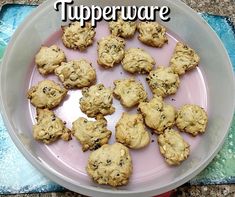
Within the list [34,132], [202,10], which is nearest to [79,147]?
[34,132]

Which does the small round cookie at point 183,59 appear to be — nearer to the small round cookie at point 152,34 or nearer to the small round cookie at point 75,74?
the small round cookie at point 152,34

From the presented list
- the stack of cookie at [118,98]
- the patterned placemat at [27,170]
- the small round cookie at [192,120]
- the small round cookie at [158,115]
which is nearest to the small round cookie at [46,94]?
the stack of cookie at [118,98]

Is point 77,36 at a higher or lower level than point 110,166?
higher

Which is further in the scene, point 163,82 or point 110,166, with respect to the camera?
point 163,82

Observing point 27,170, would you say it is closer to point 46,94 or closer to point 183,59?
point 46,94

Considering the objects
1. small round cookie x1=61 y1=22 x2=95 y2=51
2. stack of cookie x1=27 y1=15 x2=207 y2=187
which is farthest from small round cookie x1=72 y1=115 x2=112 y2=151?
small round cookie x1=61 y1=22 x2=95 y2=51

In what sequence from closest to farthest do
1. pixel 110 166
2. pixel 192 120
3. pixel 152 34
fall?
pixel 110 166 < pixel 192 120 < pixel 152 34

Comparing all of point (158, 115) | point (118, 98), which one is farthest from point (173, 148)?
point (118, 98)

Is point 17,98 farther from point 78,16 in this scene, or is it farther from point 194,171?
point 194,171
